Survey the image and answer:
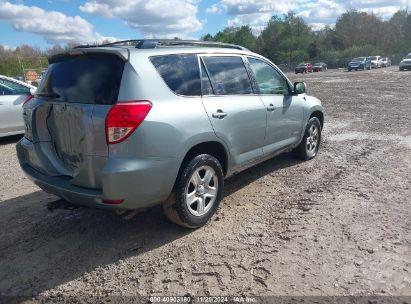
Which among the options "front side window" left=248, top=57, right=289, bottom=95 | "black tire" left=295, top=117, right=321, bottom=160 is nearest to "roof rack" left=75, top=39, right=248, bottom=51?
"front side window" left=248, top=57, right=289, bottom=95

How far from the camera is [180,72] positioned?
12.6ft

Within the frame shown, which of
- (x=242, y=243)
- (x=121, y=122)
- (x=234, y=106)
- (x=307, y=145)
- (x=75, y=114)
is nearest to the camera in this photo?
(x=121, y=122)

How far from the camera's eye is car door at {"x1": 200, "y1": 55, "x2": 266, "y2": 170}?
4098 mm

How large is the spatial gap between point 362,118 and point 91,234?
841 cm

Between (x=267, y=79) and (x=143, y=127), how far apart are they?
2489 millimetres

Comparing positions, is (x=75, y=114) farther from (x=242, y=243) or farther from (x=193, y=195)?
(x=242, y=243)

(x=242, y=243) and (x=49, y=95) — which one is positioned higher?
(x=49, y=95)

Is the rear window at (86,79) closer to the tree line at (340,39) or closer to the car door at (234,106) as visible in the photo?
the car door at (234,106)

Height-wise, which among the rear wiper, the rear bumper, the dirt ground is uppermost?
the rear wiper

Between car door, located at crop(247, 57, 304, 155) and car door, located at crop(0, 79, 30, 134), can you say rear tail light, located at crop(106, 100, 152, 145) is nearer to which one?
car door, located at crop(247, 57, 304, 155)

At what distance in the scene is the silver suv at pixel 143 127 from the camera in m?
3.30

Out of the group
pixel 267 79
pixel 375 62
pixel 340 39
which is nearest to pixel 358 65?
pixel 375 62

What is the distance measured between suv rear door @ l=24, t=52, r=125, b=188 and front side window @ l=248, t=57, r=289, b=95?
2116 mm

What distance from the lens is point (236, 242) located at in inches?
148
